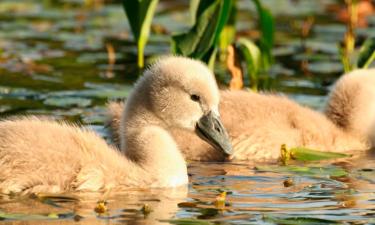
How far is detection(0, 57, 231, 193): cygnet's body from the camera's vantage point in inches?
285

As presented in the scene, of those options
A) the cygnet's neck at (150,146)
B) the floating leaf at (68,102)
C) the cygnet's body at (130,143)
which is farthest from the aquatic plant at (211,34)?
the cygnet's neck at (150,146)

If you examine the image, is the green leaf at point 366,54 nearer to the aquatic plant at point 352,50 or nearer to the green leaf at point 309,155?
the aquatic plant at point 352,50

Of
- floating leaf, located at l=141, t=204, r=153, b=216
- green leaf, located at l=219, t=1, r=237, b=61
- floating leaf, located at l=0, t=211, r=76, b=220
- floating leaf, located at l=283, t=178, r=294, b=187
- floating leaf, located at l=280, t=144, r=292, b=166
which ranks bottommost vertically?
floating leaf, located at l=0, t=211, r=76, b=220

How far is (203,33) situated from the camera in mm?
10297

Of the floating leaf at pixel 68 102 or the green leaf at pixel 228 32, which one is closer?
the floating leaf at pixel 68 102

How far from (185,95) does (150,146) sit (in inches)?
19.9

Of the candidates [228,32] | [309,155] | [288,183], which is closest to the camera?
[288,183]

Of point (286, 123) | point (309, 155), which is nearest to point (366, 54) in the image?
point (286, 123)

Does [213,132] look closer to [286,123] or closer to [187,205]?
[187,205]

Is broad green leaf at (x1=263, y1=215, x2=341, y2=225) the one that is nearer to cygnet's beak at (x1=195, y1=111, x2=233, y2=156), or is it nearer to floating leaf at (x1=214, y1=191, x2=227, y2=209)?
floating leaf at (x1=214, y1=191, x2=227, y2=209)

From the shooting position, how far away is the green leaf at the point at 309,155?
905 centimetres

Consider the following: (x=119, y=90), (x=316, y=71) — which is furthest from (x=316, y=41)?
(x=119, y=90)

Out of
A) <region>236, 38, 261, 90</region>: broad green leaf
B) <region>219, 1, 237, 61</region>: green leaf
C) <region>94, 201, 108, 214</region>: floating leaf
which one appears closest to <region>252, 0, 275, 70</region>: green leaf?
<region>236, 38, 261, 90</region>: broad green leaf

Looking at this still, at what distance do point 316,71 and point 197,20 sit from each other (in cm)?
278
